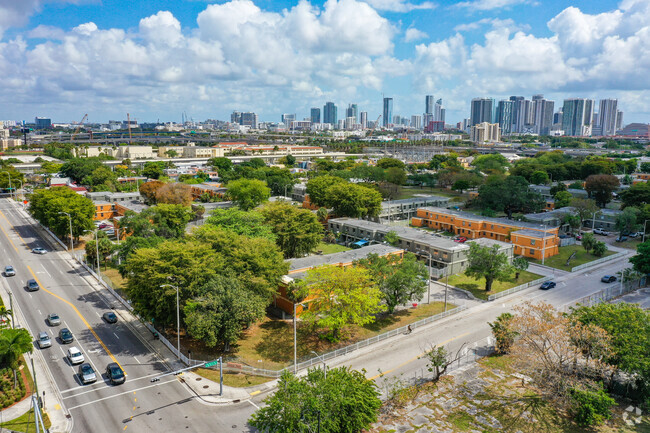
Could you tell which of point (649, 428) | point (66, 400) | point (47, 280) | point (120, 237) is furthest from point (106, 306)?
point (649, 428)

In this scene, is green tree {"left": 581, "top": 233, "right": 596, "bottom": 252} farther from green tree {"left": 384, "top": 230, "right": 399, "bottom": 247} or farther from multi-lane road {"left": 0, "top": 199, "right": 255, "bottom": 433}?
multi-lane road {"left": 0, "top": 199, "right": 255, "bottom": 433}

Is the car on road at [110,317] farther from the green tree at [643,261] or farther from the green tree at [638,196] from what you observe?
the green tree at [638,196]

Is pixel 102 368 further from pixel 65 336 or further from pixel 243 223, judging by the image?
pixel 243 223

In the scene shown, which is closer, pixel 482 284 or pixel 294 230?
pixel 482 284

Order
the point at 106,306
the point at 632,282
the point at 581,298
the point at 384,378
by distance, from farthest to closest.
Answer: the point at 632,282
the point at 581,298
the point at 106,306
the point at 384,378

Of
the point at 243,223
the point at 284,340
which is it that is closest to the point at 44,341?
→ the point at 284,340

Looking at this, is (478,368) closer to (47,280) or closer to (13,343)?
(13,343)
